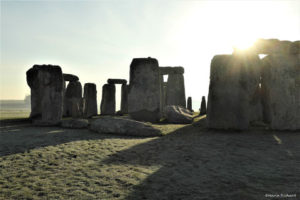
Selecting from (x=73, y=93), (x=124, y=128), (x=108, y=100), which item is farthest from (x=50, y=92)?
(x=108, y=100)

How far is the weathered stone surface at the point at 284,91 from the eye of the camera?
5871 millimetres

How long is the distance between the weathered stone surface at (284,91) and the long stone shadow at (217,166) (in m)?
1.14

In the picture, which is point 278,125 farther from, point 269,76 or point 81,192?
point 81,192

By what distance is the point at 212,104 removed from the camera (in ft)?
19.6

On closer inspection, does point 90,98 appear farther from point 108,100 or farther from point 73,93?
point 108,100

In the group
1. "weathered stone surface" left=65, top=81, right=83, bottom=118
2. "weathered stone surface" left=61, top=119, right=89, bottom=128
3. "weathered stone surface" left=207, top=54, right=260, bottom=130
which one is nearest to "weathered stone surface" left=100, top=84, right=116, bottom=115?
"weathered stone surface" left=65, top=81, right=83, bottom=118

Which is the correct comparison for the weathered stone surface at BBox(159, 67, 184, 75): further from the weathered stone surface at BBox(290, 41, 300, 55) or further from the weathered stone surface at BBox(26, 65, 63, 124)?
the weathered stone surface at BBox(290, 41, 300, 55)

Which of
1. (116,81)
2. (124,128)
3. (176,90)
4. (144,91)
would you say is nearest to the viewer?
(124,128)

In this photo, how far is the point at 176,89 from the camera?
14.8 m

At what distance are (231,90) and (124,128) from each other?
3.10 m

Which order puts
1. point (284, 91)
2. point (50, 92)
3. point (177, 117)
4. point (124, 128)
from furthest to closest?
point (177, 117) < point (50, 92) < point (284, 91) < point (124, 128)

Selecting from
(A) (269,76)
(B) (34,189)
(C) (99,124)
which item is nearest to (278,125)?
(A) (269,76)

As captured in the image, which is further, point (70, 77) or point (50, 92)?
point (70, 77)

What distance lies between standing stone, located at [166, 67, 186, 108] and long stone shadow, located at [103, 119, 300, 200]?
9.77m
